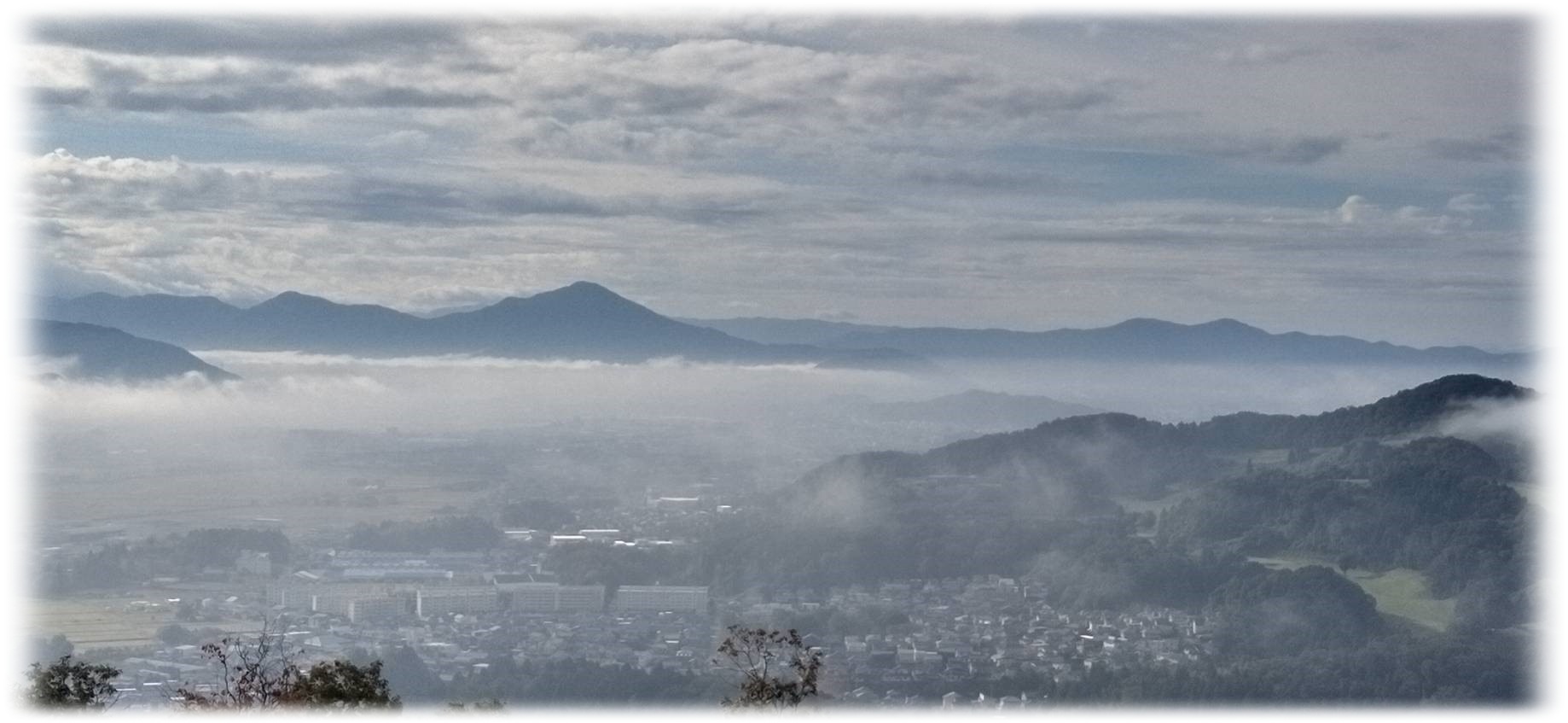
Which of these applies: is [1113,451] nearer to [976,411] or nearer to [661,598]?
[976,411]

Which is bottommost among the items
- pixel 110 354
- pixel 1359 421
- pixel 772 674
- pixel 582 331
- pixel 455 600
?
pixel 455 600

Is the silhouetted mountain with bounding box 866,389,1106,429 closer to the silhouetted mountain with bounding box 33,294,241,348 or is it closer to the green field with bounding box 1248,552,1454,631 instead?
the green field with bounding box 1248,552,1454,631

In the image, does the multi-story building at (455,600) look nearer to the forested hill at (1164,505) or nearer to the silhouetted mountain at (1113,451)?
the forested hill at (1164,505)

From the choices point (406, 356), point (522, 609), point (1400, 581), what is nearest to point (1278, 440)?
point (1400, 581)

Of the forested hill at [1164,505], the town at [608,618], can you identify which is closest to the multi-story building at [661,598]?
the town at [608,618]

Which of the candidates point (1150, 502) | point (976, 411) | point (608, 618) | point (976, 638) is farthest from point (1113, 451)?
point (608, 618)
